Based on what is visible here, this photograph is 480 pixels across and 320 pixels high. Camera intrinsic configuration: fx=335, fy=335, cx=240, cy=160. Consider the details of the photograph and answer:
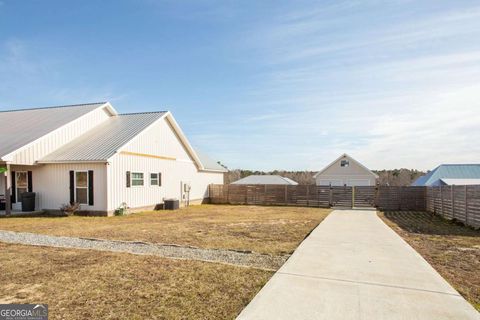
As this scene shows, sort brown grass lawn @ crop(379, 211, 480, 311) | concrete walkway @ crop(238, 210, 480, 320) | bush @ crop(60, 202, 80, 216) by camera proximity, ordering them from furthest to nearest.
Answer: bush @ crop(60, 202, 80, 216) < brown grass lawn @ crop(379, 211, 480, 311) < concrete walkway @ crop(238, 210, 480, 320)

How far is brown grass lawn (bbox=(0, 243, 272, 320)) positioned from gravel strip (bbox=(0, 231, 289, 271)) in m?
0.51

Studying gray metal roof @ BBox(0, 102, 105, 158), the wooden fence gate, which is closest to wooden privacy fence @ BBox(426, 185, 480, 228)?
the wooden fence gate

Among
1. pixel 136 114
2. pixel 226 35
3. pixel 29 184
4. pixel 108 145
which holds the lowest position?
pixel 29 184

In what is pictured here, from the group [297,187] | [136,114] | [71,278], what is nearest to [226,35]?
[136,114]

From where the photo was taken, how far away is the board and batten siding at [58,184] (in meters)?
15.5

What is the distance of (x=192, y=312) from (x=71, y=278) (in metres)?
2.66

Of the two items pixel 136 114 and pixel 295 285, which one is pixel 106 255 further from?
pixel 136 114

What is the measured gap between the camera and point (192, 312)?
424cm

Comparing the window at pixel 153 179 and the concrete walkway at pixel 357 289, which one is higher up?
the window at pixel 153 179

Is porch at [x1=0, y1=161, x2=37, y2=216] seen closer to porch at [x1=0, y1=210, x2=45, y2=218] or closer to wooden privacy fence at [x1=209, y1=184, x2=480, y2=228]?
porch at [x1=0, y1=210, x2=45, y2=218]

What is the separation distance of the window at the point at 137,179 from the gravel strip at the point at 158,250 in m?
7.24

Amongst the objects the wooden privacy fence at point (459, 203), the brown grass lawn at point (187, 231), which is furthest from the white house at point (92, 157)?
the wooden privacy fence at point (459, 203)

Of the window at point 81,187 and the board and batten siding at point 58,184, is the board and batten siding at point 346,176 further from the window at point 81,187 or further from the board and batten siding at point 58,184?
the window at point 81,187

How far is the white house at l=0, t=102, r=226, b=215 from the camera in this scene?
15.6 metres
